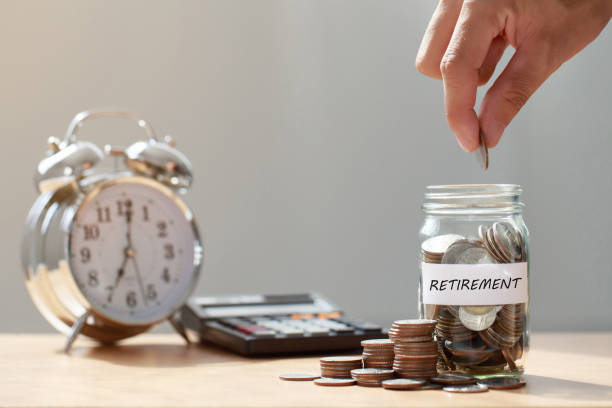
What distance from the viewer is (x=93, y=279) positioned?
133 centimetres

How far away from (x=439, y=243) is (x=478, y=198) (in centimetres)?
7

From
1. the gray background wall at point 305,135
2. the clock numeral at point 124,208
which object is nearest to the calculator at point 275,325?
the clock numeral at point 124,208

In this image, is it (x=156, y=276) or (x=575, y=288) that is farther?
(x=575, y=288)

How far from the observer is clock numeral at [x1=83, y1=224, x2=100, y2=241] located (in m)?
1.33

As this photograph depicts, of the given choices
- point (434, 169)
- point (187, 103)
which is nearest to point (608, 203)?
point (434, 169)

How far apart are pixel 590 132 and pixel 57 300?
4.98 ft

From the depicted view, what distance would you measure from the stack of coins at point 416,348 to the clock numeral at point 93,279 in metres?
0.66

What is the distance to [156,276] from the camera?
1386 mm

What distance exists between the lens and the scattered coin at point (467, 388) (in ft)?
2.61

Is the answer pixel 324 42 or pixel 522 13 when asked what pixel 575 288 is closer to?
pixel 324 42

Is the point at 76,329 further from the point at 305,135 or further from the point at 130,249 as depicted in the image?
the point at 305,135

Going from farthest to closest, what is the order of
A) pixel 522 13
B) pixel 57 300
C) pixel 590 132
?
pixel 590 132 → pixel 57 300 → pixel 522 13

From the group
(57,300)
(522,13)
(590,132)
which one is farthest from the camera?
(590,132)

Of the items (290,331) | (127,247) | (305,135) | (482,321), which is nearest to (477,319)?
(482,321)
